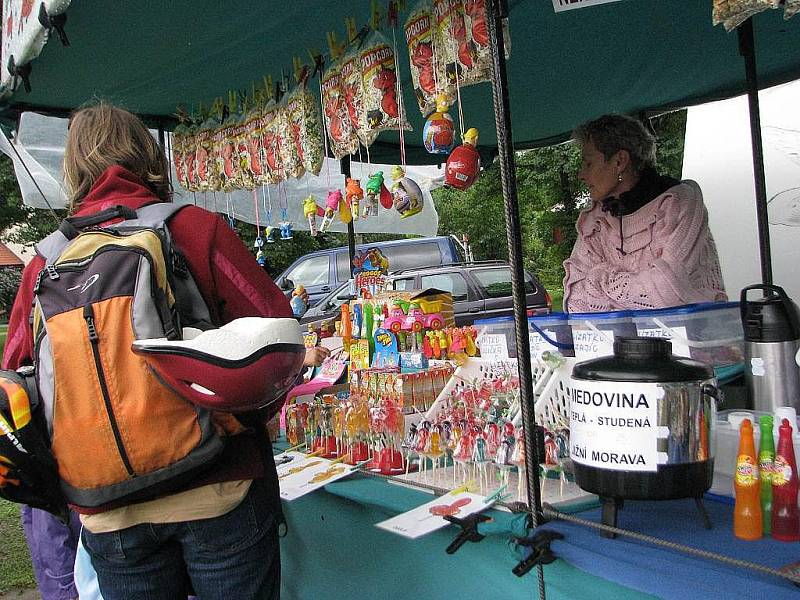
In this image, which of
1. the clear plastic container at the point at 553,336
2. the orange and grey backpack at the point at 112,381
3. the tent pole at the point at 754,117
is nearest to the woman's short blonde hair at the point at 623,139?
the tent pole at the point at 754,117


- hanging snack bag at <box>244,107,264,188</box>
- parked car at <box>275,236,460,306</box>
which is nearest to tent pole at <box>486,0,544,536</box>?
hanging snack bag at <box>244,107,264,188</box>

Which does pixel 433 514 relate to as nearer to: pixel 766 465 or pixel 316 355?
pixel 766 465

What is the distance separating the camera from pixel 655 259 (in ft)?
8.50

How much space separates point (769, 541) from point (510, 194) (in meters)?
0.90

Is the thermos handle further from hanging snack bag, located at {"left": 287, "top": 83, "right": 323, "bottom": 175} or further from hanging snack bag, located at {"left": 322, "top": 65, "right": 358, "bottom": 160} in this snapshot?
hanging snack bag, located at {"left": 287, "top": 83, "right": 323, "bottom": 175}

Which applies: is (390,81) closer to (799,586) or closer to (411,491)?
(411,491)

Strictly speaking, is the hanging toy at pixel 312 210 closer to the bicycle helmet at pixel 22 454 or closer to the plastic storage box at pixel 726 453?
the bicycle helmet at pixel 22 454

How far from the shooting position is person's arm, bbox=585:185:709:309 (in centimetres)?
246

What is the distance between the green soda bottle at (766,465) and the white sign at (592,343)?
1.84 feet

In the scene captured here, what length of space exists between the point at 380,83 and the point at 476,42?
517 millimetres

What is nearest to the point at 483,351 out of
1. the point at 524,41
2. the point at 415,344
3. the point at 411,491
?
the point at 415,344

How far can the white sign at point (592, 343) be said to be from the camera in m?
1.88

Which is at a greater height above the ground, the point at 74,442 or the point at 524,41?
the point at 524,41

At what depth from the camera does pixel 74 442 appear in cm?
125
